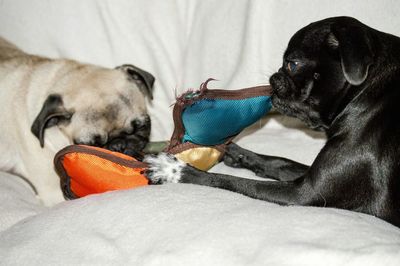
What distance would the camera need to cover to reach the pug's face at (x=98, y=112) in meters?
3.32

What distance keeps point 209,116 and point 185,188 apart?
54 cm

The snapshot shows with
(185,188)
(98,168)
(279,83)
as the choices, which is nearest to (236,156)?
(279,83)

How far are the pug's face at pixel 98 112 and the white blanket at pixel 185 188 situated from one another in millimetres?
527

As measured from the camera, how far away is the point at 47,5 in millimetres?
4055

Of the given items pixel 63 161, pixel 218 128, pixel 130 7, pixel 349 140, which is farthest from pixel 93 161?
pixel 130 7

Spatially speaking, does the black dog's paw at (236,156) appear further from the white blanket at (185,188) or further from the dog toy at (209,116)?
the dog toy at (209,116)

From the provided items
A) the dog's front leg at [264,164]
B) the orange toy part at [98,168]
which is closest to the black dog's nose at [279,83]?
the dog's front leg at [264,164]

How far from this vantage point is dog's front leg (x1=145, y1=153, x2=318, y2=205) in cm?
276

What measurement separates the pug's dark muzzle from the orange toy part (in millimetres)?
393

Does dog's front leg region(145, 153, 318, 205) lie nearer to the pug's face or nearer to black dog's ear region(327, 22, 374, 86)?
the pug's face

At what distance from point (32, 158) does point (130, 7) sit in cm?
144

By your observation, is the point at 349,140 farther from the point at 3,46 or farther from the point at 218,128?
the point at 3,46

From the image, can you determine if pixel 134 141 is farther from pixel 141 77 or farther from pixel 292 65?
pixel 292 65

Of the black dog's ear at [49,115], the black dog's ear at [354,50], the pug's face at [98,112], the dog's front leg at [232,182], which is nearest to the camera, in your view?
the black dog's ear at [354,50]
